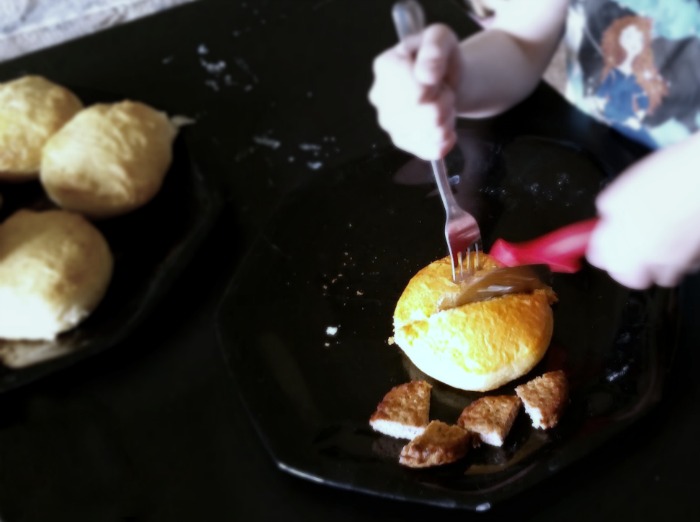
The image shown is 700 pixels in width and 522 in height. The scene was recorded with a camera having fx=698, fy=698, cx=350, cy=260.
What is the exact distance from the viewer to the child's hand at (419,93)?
0.48 metres

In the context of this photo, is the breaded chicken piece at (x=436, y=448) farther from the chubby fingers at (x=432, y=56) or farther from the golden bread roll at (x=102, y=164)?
the golden bread roll at (x=102, y=164)

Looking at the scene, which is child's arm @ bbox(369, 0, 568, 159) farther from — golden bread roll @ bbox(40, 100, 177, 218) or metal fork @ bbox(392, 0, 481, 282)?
golden bread roll @ bbox(40, 100, 177, 218)

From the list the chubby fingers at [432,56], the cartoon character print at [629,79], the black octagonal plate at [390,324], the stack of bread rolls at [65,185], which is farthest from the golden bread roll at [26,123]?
the cartoon character print at [629,79]

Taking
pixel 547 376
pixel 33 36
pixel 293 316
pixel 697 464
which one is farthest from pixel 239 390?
pixel 33 36

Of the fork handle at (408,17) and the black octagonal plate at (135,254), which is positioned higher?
the fork handle at (408,17)

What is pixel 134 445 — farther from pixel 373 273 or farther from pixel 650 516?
pixel 650 516

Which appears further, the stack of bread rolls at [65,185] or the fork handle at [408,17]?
the stack of bread rolls at [65,185]

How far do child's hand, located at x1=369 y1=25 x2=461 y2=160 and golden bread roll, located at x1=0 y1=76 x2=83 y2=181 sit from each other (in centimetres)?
47

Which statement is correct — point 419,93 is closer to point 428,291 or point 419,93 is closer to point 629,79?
point 428,291

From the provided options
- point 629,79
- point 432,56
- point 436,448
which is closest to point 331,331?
point 436,448

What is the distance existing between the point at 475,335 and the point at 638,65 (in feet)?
1.24

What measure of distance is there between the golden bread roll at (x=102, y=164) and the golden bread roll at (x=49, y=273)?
0.04 m

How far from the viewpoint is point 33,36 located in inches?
44.4

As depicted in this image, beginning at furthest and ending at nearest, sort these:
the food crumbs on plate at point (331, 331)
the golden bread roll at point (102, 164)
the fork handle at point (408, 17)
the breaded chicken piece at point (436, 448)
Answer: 1. the golden bread roll at point (102, 164)
2. the food crumbs on plate at point (331, 331)
3. the breaded chicken piece at point (436, 448)
4. the fork handle at point (408, 17)
